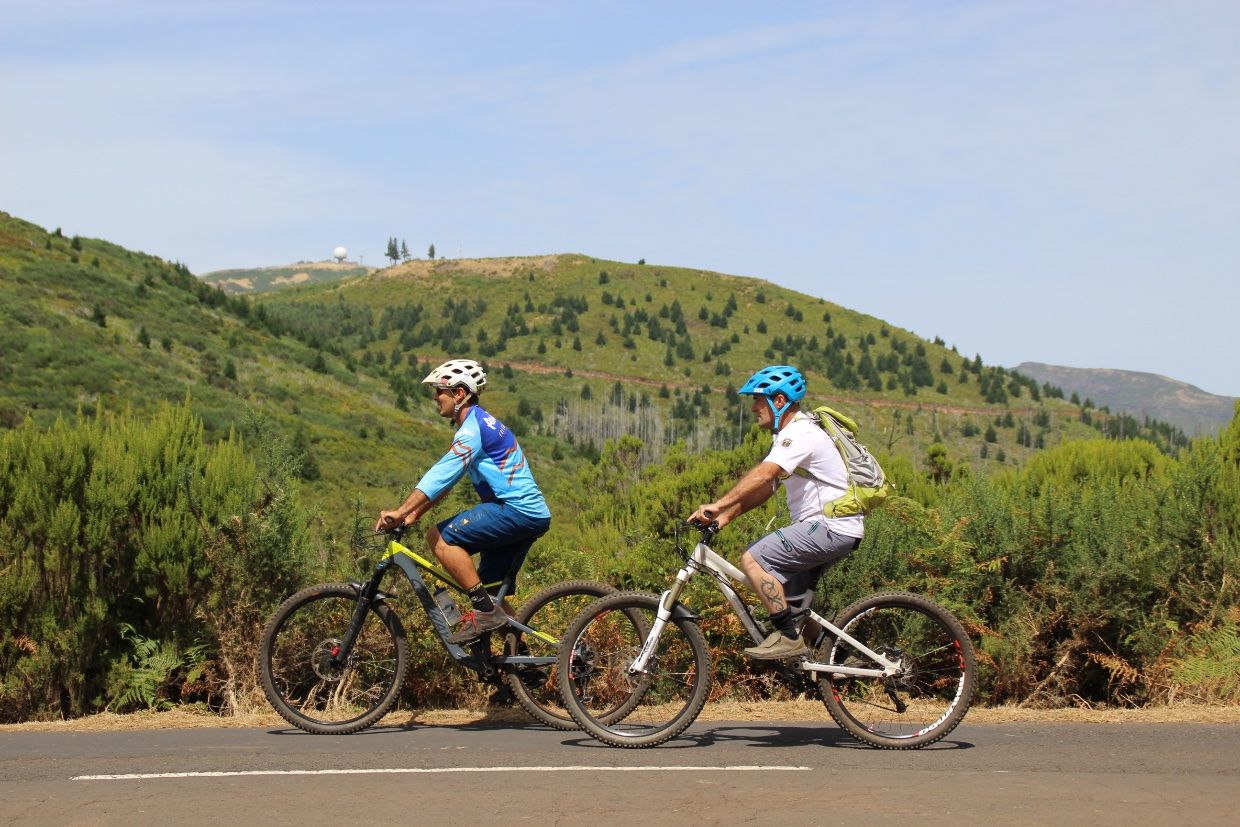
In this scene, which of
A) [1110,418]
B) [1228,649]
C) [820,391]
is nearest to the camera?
[1228,649]

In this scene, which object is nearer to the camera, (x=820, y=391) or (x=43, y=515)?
(x=43, y=515)

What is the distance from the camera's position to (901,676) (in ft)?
23.3

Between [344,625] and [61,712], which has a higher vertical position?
[344,625]

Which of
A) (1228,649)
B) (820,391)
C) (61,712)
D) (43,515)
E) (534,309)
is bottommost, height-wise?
(61,712)

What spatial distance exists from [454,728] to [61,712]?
3130 mm

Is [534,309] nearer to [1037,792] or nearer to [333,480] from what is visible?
[333,480]

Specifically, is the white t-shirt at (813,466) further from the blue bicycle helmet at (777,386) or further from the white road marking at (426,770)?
the white road marking at (426,770)

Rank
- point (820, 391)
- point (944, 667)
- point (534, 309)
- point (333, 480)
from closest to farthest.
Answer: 1. point (944, 667)
2. point (333, 480)
3. point (820, 391)
4. point (534, 309)

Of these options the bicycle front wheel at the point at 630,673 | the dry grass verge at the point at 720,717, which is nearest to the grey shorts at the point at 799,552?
the bicycle front wheel at the point at 630,673

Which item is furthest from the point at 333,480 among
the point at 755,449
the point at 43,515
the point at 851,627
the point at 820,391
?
the point at 820,391

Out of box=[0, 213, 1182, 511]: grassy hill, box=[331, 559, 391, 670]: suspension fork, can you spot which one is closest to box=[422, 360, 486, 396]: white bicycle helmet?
box=[331, 559, 391, 670]: suspension fork

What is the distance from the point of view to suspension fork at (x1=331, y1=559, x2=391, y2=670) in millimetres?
7781

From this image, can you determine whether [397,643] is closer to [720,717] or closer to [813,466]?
[720,717]

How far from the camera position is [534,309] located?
5748 inches
